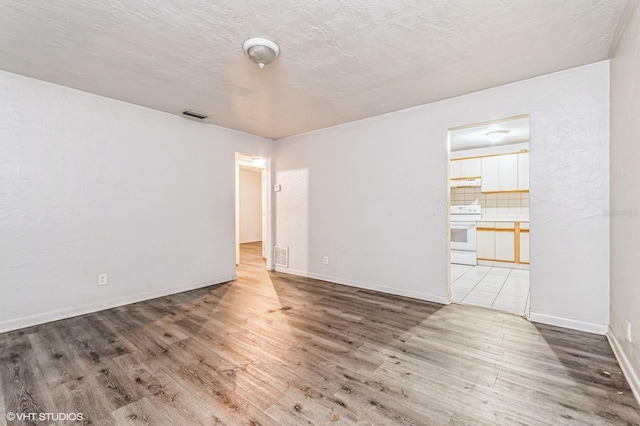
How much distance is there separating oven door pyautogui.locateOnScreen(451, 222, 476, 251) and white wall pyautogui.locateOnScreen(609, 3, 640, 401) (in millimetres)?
3391

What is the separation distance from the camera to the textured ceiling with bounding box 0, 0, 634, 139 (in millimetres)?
1863

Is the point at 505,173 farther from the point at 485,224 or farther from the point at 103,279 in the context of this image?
the point at 103,279

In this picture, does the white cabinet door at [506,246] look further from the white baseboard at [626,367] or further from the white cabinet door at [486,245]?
the white baseboard at [626,367]

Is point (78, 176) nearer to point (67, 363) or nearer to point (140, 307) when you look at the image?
point (140, 307)

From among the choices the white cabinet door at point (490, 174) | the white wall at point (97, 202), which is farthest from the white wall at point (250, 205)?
the white cabinet door at point (490, 174)

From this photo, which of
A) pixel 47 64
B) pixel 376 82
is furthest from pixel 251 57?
pixel 47 64

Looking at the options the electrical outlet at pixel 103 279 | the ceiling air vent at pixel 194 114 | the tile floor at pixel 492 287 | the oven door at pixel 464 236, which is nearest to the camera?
the electrical outlet at pixel 103 279

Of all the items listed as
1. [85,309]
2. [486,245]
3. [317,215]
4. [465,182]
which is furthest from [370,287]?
[465,182]

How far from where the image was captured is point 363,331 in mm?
2695

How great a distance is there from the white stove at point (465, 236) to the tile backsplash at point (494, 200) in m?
0.24

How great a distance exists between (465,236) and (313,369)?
16.1 ft

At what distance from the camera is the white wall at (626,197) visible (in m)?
1.77

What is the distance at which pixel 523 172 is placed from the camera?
556 cm

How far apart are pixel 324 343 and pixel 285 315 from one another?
2.57 feet
